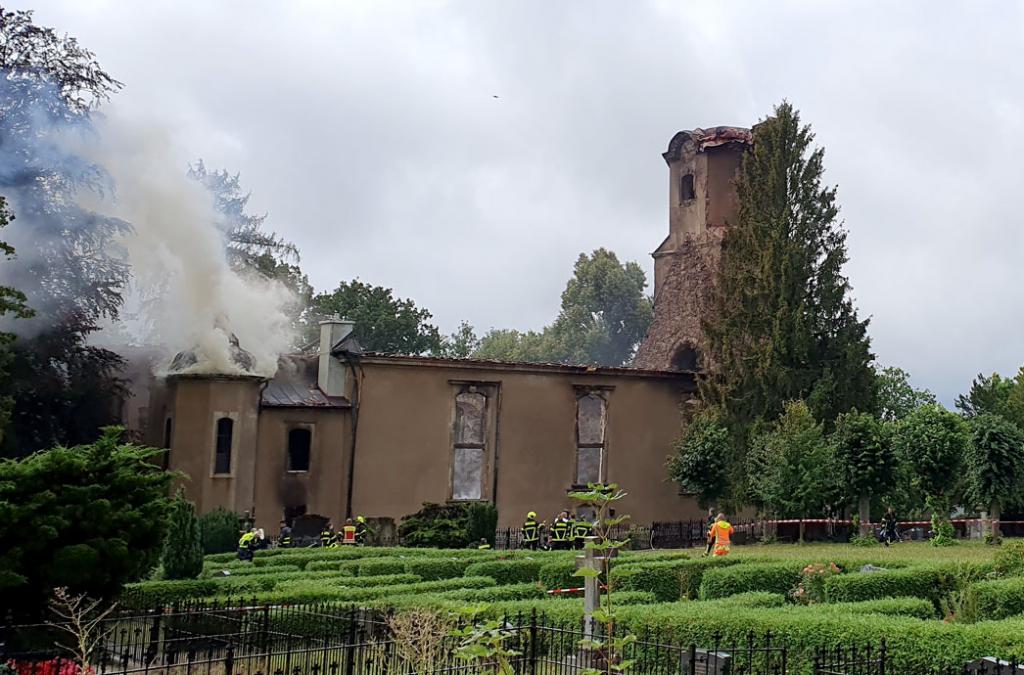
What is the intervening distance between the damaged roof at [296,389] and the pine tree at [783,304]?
14.0 meters

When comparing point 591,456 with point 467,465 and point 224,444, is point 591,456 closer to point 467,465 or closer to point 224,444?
point 467,465

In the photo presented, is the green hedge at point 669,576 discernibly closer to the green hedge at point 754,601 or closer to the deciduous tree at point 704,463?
the green hedge at point 754,601

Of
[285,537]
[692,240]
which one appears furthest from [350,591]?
[692,240]

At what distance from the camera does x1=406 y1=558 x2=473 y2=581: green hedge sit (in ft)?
68.7

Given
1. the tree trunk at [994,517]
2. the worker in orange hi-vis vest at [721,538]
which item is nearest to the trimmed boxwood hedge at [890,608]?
the worker in orange hi-vis vest at [721,538]

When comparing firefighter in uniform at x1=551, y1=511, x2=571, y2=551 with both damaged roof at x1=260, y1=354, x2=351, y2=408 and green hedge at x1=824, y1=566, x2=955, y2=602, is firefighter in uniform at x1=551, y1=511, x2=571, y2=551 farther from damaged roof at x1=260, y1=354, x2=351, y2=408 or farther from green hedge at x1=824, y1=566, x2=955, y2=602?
green hedge at x1=824, y1=566, x2=955, y2=602

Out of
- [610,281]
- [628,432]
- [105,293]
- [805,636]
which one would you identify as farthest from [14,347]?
[610,281]

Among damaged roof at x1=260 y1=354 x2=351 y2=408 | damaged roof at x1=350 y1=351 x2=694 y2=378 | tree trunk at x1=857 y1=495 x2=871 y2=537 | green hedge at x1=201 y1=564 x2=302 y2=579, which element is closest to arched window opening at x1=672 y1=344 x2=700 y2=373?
damaged roof at x1=350 y1=351 x2=694 y2=378

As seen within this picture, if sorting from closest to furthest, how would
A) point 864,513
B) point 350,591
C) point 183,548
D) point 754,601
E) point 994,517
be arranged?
point 754,601 < point 350,591 < point 183,548 < point 994,517 < point 864,513

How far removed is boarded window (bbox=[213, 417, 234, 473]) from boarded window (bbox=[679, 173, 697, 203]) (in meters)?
23.3

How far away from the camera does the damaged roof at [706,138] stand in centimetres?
4253

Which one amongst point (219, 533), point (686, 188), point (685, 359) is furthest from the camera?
point (686, 188)

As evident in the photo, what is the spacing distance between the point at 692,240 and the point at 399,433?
17.4 metres

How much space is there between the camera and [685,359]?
4272 cm
